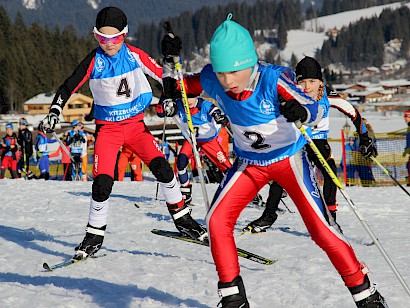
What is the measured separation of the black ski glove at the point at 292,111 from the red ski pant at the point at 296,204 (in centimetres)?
42

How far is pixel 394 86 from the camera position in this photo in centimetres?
14688

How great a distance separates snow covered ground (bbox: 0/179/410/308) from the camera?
3900 millimetres

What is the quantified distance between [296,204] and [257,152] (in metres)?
0.41

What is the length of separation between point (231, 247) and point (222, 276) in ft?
0.60

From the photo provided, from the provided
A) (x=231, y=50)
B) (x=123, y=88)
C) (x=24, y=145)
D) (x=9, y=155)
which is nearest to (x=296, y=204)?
(x=231, y=50)

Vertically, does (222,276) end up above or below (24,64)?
above

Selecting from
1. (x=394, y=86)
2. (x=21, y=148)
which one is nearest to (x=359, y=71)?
(x=394, y=86)

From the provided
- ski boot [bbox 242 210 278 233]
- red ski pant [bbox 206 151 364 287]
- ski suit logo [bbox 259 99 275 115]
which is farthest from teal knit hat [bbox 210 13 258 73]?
ski boot [bbox 242 210 278 233]

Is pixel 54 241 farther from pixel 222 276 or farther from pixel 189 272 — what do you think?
pixel 222 276

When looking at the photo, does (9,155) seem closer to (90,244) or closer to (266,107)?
(90,244)

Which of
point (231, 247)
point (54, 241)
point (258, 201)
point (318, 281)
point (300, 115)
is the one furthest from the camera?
point (258, 201)

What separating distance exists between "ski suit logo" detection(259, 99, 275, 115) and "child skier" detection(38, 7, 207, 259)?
2.00 m

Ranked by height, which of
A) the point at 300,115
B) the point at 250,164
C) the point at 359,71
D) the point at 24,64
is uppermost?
the point at 300,115

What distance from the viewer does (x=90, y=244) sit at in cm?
512
